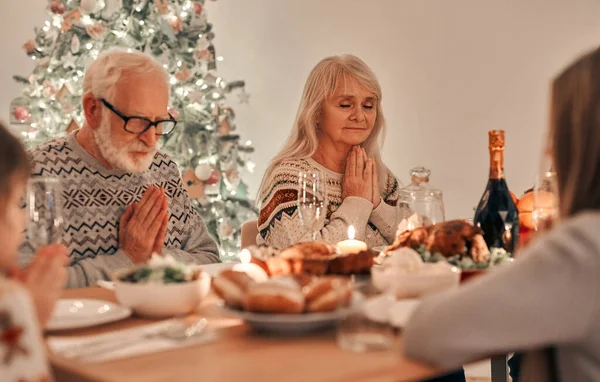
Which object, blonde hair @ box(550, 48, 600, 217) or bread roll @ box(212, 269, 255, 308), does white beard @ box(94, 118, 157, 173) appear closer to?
bread roll @ box(212, 269, 255, 308)

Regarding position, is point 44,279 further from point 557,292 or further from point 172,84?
point 172,84

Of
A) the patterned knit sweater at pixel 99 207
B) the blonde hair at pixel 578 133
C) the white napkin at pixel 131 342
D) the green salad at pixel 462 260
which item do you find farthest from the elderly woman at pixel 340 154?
the blonde hair at pixel 578 133

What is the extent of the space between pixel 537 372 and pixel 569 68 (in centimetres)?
48

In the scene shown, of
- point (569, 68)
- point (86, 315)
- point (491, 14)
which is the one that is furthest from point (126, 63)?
point (491, 14)

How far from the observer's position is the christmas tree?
4551 mm

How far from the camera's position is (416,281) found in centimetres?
139

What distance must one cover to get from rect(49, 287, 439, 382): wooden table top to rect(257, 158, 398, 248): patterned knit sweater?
1.19m

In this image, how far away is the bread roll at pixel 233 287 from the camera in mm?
1233

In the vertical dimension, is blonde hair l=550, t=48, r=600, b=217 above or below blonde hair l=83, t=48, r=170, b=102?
below

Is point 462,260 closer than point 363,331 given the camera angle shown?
No

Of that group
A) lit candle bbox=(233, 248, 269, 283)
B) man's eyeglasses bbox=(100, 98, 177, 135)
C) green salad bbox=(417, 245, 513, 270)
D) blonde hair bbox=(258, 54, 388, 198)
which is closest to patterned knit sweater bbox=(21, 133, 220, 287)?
man's eyeglasses bbox=(100, 98, 177, 135)

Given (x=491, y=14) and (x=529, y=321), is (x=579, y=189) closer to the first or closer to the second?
(x=529, y=321)

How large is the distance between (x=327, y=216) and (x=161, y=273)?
1231 mm

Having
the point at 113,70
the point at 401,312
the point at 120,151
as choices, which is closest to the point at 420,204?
the point at 401,312
